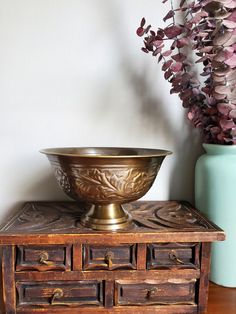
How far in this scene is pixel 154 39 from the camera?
83cm

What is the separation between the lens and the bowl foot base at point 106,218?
0.73m

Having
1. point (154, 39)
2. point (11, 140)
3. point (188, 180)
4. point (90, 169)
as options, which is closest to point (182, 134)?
point (188, 180)

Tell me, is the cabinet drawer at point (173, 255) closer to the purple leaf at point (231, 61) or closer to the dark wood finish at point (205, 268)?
the dark wood finish at point (205, 268)

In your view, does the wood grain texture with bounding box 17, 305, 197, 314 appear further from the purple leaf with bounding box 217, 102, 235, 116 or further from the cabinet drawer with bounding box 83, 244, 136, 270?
the purple leaf with bounding box 217, 102, 235, 116

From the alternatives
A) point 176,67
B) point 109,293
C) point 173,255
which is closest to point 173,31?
point 176,67

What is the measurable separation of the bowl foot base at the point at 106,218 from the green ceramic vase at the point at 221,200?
0.26 metres

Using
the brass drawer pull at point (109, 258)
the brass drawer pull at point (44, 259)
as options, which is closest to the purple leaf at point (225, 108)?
the brass drawer pull at point (109, 258)

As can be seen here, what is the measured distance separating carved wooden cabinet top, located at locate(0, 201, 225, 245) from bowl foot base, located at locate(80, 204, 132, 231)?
2cm

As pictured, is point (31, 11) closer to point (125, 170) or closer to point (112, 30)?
point (112, 30)

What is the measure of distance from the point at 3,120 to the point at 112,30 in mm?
455

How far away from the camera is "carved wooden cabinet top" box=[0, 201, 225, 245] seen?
0.69 metres

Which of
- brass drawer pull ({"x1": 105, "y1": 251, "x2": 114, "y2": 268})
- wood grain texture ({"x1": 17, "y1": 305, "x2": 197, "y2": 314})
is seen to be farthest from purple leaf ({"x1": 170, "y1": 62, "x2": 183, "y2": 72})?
wood grain texture ({"x1": 17, "y1": 305, "x2": 197, "y2": 314})

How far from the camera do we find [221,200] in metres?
0.84

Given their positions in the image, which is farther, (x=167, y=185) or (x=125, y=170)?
(x=167, y=185)
